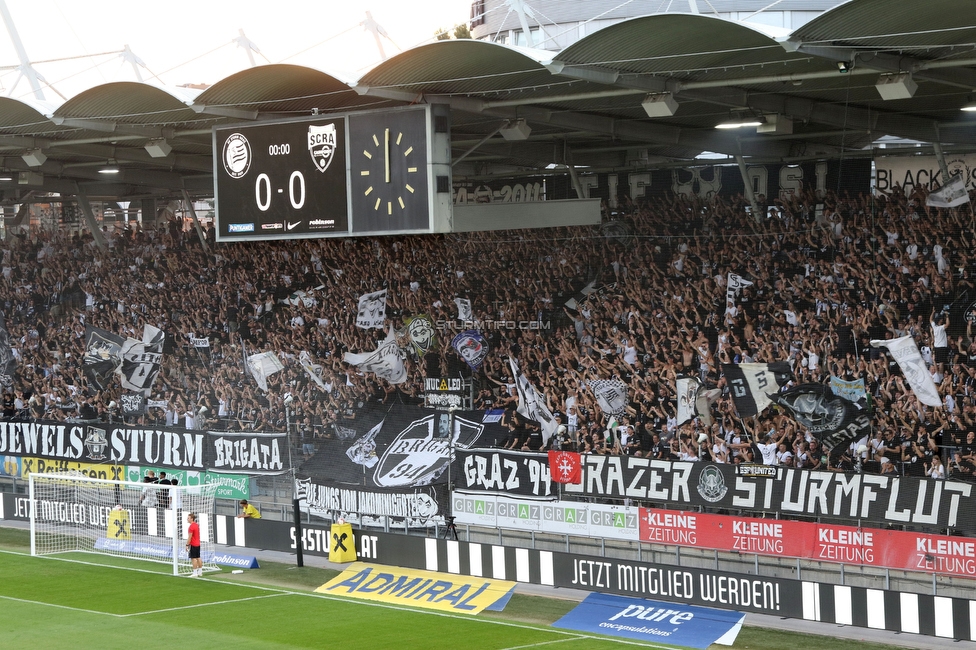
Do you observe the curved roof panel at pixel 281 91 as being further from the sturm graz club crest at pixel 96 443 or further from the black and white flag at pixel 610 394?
the sturm graz club crest at pixel 96 443

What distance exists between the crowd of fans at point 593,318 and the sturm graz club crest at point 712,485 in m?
1.16

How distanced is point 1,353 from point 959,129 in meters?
23.6

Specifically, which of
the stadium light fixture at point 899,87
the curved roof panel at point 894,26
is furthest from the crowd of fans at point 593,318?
the curved roof panel at point 894,26

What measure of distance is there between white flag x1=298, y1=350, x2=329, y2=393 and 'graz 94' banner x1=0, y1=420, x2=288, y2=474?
2538 mm

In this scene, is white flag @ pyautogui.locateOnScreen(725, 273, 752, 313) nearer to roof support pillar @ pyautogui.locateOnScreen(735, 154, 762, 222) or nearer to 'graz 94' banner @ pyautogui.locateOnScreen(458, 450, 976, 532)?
roof support pillar @ pyautogui.locateOnScreen(735, 154, 762, 222)

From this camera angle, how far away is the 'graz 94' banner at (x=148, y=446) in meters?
22.6

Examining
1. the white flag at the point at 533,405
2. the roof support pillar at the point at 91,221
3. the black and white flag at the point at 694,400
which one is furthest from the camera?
the roof support pillar at the point at 91,221

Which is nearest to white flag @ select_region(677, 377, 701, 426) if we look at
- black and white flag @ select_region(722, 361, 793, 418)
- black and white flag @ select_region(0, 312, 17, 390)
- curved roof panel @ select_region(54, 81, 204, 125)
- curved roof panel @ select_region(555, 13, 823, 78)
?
black and white flag @ select_region(722, 361, 793, 418)

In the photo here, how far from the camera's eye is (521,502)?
19.1 meters

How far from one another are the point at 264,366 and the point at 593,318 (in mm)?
7594

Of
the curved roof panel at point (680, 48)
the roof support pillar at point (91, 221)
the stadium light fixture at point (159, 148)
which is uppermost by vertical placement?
the curved roof panel at point (680, 48)

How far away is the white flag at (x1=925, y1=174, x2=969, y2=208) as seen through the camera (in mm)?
19641

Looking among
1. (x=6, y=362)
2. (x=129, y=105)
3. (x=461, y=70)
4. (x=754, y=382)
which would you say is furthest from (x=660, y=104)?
(x=6, y=362)

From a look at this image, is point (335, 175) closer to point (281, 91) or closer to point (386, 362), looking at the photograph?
point (281, 91)
